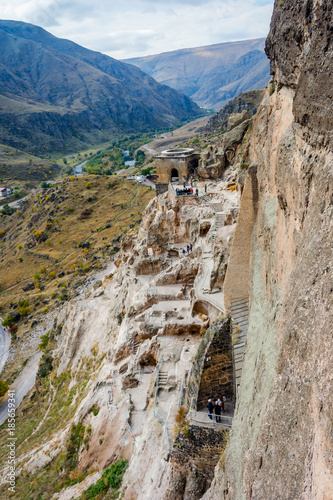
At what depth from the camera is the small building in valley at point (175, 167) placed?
3428 centimetres

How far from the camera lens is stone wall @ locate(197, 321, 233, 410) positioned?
→ 11664 millimetres

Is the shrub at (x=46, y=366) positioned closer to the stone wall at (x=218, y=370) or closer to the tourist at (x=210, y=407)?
the stone wall at (x=218, y=370)

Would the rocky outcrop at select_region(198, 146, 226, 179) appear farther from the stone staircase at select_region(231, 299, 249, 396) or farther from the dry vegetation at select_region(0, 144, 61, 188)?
the dry vegetation at select_region(0, 144, 61, 188)

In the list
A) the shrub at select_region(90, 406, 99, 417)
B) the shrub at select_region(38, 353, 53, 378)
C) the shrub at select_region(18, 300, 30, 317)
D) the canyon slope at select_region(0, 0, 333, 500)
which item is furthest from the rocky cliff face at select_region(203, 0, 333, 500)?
the shrub at select_region(18, 300, 30, 317)

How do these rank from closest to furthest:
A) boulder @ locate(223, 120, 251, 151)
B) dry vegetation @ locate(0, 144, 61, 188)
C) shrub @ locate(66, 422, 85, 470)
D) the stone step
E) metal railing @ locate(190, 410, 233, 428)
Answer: metal railing @ locate(190, 410, 233, 428), the stone step, shrub @ locate(66, 422, 85, 470), boulder @ locate(223, 120, 251, 151), dry vegetation @ locate(0, 144, 61, 188)

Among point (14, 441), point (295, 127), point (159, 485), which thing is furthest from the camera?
point (14, 441)

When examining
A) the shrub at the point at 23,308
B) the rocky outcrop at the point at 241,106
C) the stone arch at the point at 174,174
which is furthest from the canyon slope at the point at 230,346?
the rocky outcrop at the point at 241,106

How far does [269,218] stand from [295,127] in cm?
266

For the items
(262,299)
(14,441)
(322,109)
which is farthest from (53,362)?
(322,109)

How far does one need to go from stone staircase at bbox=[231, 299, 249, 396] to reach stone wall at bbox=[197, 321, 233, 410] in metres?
0.38

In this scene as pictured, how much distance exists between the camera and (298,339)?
5.00 meters

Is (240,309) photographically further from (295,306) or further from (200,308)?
(295,306)

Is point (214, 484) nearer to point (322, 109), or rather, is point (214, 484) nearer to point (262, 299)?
point (262, 299)

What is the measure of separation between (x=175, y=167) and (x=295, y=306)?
1224 inches
